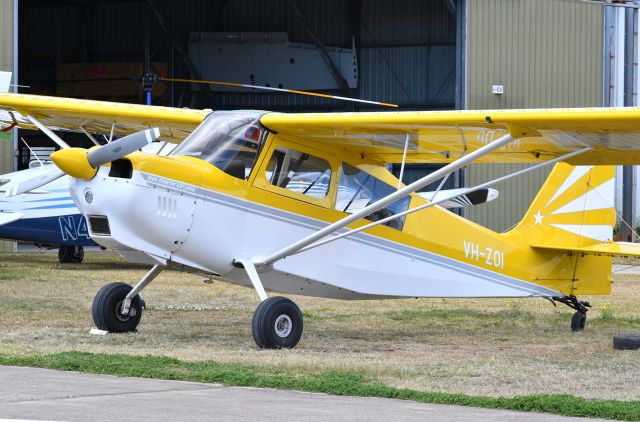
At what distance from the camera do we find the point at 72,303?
1399 cm

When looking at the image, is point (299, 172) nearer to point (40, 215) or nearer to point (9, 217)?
point (9, 217)

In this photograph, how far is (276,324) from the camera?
393 inches

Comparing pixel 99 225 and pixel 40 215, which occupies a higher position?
pixel 99 225

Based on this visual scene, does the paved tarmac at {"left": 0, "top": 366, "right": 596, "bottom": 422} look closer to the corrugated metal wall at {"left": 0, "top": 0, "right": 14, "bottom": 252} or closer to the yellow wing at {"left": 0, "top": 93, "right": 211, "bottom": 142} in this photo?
the yellow wing at {"left": 0, "top": 93, "right": 211, "bottom": 142}

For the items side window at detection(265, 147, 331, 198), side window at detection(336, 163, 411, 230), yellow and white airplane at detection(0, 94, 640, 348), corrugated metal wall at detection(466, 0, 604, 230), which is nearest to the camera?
yellow and white airplane at detection(0, 94, 640, 348)

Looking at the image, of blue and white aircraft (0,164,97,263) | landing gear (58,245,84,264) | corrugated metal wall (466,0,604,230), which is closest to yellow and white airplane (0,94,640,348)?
blue and white aircraft (0,164,97,263)

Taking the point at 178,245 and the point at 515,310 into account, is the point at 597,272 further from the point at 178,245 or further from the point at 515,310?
the point at 178,245

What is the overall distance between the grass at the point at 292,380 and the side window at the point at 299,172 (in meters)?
2.85

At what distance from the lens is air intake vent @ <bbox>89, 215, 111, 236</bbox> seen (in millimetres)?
9594

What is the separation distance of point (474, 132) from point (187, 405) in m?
5.04

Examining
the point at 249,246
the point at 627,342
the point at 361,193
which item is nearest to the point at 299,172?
the point at 361,193

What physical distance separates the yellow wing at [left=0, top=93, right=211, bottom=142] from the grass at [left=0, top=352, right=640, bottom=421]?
420 centimetres

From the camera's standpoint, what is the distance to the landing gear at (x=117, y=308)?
35.2 feet

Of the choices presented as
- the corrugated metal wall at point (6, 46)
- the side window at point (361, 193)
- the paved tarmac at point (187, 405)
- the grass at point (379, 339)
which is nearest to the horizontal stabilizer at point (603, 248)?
the grass at point (379, 339)
